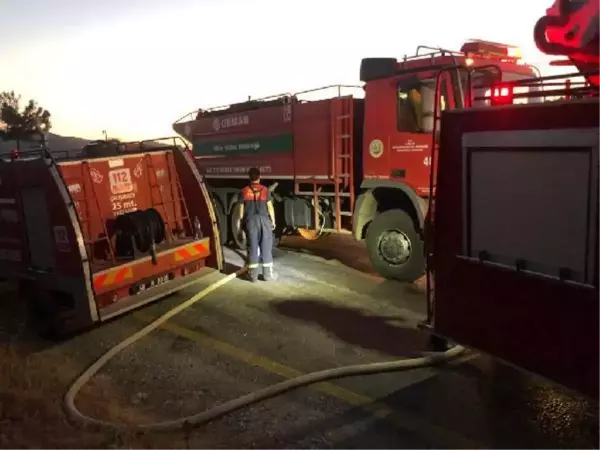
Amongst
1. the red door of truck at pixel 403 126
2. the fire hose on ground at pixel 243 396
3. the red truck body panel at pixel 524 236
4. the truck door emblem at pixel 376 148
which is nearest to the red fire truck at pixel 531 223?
the red truck body panel at pixel 524 236

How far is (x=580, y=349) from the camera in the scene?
391 centimetres

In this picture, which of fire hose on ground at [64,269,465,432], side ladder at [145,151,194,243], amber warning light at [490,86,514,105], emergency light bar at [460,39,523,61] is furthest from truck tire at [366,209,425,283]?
amber warning light at [490,86,514,105]

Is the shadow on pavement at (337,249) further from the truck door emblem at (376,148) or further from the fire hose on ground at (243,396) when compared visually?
the fire hose on ground at (243,396)

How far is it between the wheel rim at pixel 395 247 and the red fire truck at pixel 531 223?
3.50 m

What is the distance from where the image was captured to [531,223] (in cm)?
418

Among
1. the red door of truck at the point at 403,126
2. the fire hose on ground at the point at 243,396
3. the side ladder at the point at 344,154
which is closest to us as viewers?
the fire hose on ground at the point at 243,396

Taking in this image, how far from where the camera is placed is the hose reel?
7.33m

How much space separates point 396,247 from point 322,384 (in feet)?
13.1

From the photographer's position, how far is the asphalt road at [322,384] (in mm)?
4336

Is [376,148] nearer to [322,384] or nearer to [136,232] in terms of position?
[136,232]

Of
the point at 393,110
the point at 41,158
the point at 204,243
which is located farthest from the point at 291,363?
the point at 393,110

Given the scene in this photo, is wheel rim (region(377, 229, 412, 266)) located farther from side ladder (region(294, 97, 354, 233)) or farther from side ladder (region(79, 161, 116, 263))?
side ladder (region(79, 161, 116, 263))

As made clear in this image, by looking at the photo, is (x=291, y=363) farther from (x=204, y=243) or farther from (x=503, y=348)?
(x=204, y=243)

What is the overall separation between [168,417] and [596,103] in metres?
3.85
